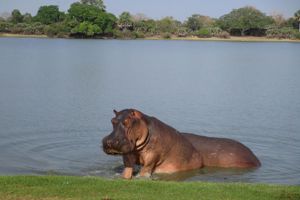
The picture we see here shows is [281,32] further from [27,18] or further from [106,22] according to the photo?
[27,18]

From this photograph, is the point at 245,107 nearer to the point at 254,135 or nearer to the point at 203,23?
the point at 254,135

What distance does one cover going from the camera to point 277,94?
93.2ft

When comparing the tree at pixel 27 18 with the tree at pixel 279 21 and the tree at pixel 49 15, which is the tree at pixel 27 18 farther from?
the tree at pixel 279 21

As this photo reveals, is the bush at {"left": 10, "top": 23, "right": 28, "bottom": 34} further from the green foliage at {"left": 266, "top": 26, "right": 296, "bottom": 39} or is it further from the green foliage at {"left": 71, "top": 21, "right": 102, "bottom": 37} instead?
the green foliage at {"left": 266, "top": 26, "right": 296, "bottom": 39}

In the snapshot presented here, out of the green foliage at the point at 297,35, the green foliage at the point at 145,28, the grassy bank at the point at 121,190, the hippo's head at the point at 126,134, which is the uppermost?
the hippo's head at the point at 126,134

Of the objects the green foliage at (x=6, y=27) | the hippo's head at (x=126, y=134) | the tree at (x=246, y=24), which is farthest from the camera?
the tree at (x=246, y=24)

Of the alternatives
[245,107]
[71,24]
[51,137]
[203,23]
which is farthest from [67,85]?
[203,23]

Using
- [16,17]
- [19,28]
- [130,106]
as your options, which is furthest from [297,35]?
[130,106]

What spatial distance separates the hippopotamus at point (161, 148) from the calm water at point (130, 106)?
0.81ft

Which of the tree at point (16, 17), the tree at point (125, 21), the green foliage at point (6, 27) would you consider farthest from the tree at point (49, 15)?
the tree at point (125, 21)

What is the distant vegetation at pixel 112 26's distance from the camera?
4904 inches

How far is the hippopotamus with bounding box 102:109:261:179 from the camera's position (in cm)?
972

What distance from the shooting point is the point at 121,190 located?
328 inches

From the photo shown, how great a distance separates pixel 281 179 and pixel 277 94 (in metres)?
16.8
